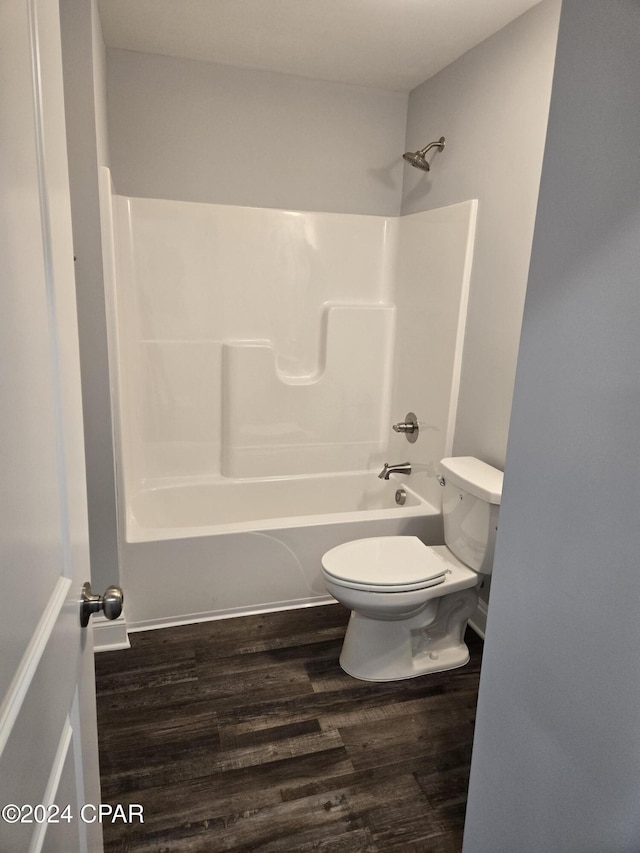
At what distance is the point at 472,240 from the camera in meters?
2.58

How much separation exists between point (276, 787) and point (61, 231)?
5.40ft

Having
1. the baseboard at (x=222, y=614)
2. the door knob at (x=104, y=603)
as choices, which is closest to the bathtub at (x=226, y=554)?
the baseboard at (x=222, y=614)

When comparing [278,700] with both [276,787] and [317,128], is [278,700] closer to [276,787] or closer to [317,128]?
[276,787]

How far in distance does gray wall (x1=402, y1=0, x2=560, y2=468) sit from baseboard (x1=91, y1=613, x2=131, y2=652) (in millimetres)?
1671

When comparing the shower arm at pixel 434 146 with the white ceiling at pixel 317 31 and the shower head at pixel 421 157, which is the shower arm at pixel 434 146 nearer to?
the shower head at pixel 421 157

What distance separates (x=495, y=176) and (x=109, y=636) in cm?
243

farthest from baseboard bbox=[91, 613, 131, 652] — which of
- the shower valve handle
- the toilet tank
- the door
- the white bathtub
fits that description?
the shower valve handle

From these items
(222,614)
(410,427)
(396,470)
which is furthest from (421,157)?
(222,614)

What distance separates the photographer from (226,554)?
2.56 m

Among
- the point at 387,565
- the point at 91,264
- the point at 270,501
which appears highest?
the point at 91,264

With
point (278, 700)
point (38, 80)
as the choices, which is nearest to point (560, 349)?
point (38, 80)

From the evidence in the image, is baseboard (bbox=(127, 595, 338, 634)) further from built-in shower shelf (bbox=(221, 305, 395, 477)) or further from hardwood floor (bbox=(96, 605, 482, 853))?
built-in shower shelf (bbox=(221, 305, 395, 477))

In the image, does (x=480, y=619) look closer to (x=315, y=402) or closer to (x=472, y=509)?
(x=472, y=509)

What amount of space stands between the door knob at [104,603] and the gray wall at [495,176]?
1.82 m
